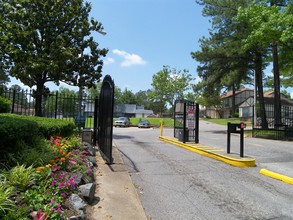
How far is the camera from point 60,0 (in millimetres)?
16750

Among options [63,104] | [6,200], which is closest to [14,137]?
[6,200]

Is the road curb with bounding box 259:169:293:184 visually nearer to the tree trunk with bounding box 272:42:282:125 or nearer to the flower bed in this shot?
the flower bed

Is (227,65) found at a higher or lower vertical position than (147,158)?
higher

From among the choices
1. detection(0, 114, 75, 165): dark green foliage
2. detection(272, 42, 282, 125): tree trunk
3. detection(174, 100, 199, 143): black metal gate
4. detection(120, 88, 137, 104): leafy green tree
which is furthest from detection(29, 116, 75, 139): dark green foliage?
detection(120, 88, 137, 104): leafy green tree

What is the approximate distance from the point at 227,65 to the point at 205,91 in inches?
155

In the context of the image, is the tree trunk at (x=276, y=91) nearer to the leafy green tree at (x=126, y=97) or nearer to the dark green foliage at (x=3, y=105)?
the dark green foliage at (x=3, y=105)

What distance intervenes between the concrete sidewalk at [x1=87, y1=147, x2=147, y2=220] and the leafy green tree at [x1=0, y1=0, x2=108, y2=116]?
992cm

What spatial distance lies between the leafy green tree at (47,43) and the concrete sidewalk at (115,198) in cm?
992

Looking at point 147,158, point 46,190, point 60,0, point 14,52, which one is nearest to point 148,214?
point 46,190

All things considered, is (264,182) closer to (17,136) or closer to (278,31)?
(17,136)

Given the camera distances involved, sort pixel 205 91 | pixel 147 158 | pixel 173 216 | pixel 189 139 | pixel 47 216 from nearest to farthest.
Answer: pixel 47 216, pixel 173 216, pixel 147 158, pixel 189 139, pixel 205 91

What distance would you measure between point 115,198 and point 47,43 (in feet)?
45.5

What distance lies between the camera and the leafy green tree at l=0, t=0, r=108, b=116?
15.4m

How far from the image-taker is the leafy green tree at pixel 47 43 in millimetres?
15383
